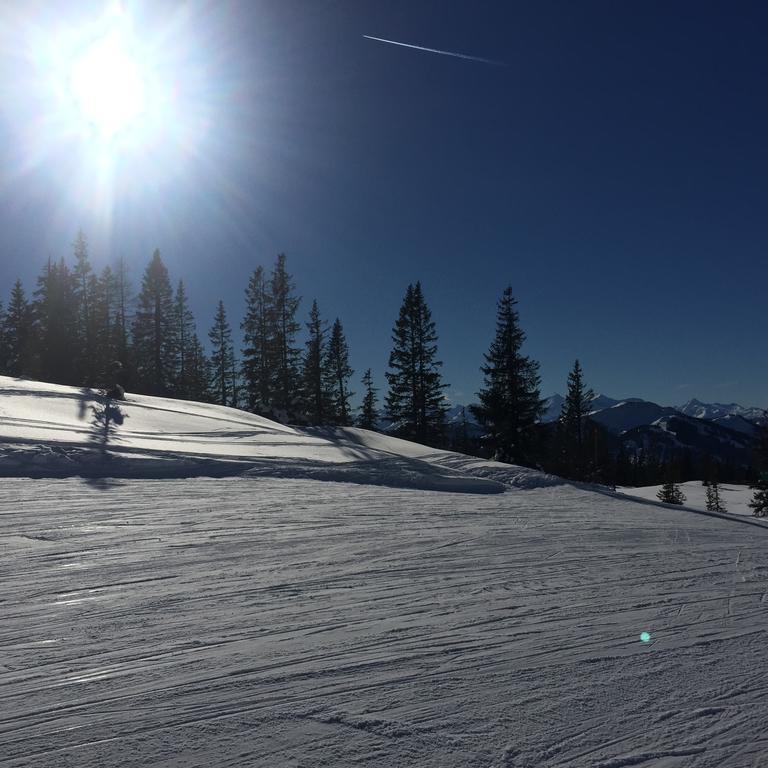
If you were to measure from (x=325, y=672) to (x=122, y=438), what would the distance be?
323 inches

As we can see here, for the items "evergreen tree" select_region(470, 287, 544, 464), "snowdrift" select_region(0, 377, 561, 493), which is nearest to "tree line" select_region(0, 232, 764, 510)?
"evergreen tree" select_region(470, 287, 544, 464)

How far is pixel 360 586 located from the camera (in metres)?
3.93

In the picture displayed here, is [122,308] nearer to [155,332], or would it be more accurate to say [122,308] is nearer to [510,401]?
[155,332]

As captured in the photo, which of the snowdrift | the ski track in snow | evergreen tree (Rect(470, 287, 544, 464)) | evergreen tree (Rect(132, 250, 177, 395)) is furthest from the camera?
evergreen tree (Rect(132, 250, 177, 395))

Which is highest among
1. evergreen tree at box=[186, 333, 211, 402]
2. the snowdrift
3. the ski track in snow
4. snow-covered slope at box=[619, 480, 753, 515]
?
evergreen tree at box=[186, 333, 211, 402]

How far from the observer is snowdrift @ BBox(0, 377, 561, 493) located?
25.8 feet

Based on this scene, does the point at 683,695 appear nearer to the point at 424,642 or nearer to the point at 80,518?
the point at 424,642

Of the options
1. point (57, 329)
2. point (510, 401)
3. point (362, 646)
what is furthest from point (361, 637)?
point (57, 329)

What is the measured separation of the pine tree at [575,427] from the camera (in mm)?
36875

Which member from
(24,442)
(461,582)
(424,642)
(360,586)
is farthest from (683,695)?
(24,442)

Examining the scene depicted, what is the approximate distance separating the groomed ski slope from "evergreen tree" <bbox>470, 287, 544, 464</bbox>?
2116cm

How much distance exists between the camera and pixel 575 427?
39.3 metres

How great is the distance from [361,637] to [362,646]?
4.4 inches

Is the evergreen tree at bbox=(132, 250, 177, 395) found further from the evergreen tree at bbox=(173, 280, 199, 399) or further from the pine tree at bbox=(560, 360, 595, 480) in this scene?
the pine tree at bbox=(560, 360, 595, 480)
